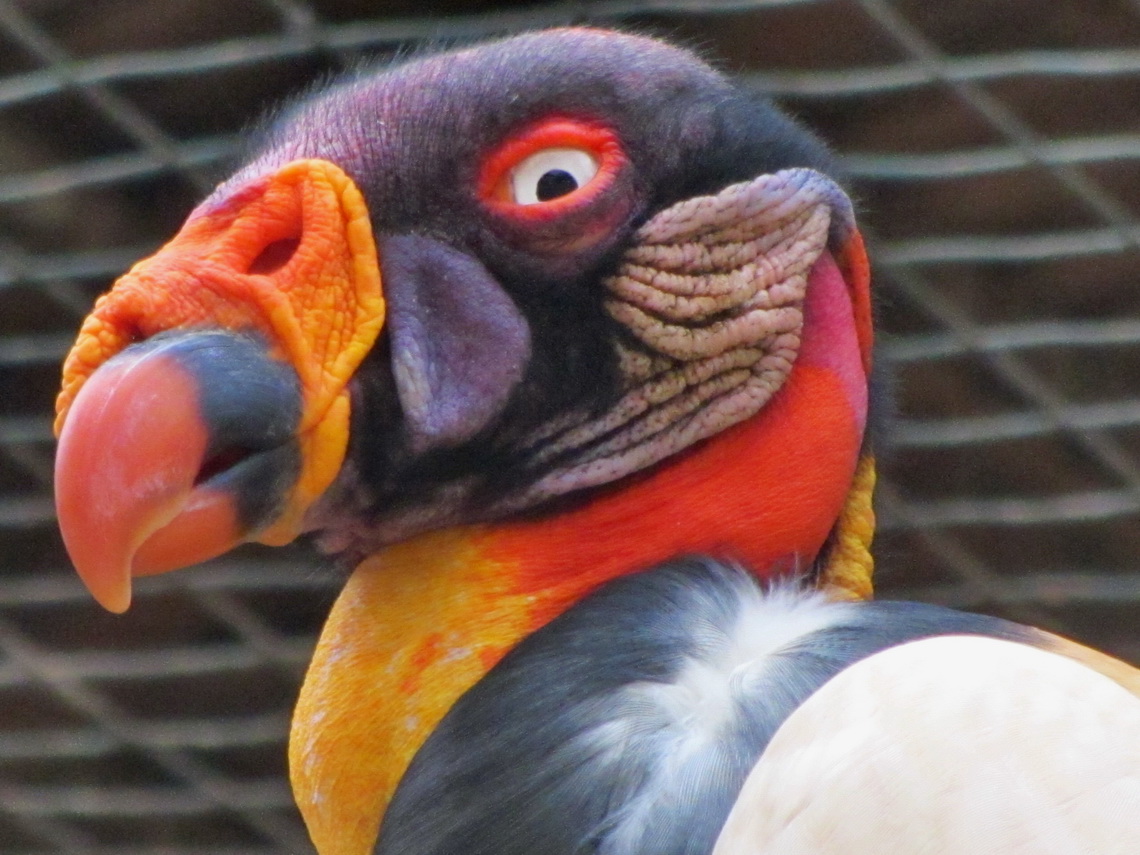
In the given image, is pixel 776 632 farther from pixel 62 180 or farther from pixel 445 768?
pixel 62 180

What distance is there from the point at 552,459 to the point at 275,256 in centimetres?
32

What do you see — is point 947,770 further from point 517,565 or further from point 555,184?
point 555,184

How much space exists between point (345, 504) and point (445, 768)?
0.26 meters

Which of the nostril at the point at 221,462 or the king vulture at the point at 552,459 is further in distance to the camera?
the nostril at the point at 221,462

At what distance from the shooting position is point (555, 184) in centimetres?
180

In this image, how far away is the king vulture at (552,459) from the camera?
1488 millimetres

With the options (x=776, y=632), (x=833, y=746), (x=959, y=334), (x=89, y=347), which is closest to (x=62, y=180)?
(x=959, y=334)

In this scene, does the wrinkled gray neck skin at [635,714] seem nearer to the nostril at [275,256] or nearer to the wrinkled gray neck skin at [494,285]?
the wrinkled gray neck skin at [494,285]

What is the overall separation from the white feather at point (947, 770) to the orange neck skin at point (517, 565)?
34 centimetres

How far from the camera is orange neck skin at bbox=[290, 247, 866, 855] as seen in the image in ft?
5.63

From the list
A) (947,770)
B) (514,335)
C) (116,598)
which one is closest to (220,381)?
(116,598)

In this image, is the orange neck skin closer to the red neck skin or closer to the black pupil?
the red neck skin

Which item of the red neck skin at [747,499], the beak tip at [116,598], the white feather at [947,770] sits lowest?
the white feather at [947,770]

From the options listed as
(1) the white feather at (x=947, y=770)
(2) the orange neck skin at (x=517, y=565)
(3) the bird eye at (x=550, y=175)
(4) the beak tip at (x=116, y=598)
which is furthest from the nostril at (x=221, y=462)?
(1) the white feather at (x=947, y=770)
